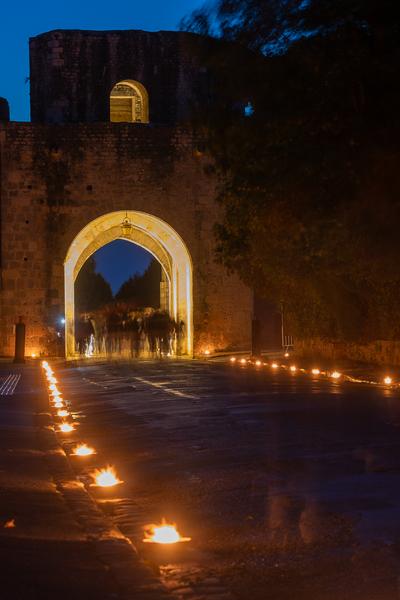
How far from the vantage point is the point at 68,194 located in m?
33.5

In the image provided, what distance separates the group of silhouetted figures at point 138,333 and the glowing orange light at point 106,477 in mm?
25224

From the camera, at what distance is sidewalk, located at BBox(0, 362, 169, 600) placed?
475 centimetres

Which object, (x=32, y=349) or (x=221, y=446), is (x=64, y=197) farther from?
(x=221, y=446)

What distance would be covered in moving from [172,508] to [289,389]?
32.4 ft

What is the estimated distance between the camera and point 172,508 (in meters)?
6.87

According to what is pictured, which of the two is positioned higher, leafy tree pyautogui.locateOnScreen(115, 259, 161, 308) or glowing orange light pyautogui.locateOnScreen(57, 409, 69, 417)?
leafy tree pyautogui.locateOnScreen(115, 259, 161, 308)

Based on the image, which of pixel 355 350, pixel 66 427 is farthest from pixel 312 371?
pixel 66 427

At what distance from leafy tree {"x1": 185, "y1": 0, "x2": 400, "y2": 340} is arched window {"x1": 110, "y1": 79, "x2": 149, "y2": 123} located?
17.2m

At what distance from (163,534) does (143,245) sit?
114ft

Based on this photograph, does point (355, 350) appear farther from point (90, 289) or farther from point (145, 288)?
point (90, 289)

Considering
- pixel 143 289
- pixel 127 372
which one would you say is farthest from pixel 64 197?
pixel 143 289

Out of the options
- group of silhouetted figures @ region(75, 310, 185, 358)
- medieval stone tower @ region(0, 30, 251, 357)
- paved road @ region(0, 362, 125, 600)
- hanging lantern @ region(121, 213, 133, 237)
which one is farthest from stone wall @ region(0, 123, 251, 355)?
paved road @ region(0, 362, 125, 600)

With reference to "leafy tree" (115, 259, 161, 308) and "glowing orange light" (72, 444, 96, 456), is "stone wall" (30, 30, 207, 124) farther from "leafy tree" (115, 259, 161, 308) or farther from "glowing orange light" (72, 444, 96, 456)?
"leafy tree" (115, 259, 161, 308)

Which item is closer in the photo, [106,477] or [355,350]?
[106,477]
